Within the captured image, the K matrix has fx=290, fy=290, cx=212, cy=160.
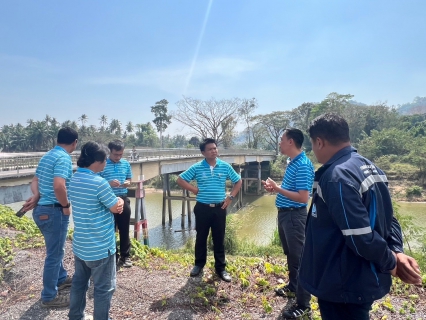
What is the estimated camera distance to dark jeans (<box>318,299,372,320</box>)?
1607 mm

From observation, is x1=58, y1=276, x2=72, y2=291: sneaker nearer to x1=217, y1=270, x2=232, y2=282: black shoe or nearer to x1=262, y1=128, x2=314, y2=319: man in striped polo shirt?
x1=217, y1=270, x2=232, y2=282: black shoe

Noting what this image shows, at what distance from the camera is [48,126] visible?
46500mm

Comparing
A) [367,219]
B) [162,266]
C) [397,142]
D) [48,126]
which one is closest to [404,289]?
[367,219]

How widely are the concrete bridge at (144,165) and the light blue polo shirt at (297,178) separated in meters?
3.83

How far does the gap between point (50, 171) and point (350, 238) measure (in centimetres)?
286

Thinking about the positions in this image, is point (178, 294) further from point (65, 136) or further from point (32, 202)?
point (65, 136)

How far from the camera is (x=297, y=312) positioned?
2.82 metres

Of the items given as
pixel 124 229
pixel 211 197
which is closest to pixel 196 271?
pixel 211 197

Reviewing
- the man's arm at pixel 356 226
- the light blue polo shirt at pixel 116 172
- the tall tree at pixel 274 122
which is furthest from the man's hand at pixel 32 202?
the tall tree at pixel 274 122

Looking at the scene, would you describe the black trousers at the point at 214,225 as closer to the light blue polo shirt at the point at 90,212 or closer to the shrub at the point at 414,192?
the light blue polo shirt at the point at 90,212

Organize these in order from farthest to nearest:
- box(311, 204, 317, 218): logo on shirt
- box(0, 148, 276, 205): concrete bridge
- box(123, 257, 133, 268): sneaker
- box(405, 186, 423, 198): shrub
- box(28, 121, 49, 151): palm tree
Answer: box(28, 121, 49, 151): palm tree
box(405, 186, 423, 198): shrub
box(0, 148, 276, 205): concrete bridge
box(123, 257, 133, 268): sneaker
box(311, 204, 317, 218): logo on shirt

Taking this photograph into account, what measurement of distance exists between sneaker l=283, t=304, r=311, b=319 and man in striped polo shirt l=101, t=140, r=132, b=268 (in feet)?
7.80

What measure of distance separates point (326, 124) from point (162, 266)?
3.37 metres

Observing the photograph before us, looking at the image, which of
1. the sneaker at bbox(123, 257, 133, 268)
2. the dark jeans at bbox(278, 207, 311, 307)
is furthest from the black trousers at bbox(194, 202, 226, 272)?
the sneaker at bbox(123, 257, 133, 268)
